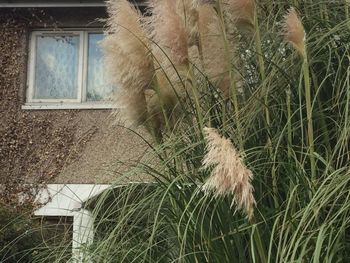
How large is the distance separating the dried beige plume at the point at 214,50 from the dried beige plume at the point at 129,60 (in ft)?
1.08

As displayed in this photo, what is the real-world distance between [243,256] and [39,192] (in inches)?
229

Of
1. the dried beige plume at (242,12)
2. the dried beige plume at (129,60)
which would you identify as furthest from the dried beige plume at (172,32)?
the dried beige plume at (242,12)

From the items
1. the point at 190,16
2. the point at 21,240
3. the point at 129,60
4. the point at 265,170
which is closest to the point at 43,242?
Answer: the point at 21,240

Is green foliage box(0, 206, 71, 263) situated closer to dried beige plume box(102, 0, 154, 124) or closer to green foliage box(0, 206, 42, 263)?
green foliage box(0, 206, 42, 263)

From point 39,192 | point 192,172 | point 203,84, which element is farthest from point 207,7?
point 39,192

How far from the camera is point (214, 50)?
3.87m

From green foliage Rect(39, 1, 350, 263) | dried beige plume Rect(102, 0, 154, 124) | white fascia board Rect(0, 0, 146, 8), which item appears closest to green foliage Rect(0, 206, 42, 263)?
green foliage Rect(39, 1, 350, 263)

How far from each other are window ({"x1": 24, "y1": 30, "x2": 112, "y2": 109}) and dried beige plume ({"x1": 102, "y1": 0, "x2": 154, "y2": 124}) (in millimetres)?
5187

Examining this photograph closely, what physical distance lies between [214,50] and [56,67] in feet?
19.6

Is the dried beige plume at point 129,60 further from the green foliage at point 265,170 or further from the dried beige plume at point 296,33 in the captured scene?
the dried beige plume at point 296,33

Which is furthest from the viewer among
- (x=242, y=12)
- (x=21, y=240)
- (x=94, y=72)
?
(x=94, y=72)

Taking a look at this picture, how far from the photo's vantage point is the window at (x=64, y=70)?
929cm

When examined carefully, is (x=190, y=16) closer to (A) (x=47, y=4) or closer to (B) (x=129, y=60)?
(B) (x=129, y=60)

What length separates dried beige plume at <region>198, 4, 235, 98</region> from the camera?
3793 mm
